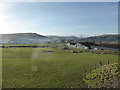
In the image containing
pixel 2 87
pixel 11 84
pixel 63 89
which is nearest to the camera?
pixel 63 89

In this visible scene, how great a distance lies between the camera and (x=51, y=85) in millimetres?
5438

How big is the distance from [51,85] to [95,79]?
2.13m

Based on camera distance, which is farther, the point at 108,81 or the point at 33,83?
the point at 33,83

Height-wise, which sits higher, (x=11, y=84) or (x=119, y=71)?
(x=119, y=71)

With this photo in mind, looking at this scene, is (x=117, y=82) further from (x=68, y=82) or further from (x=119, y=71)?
(x=68, y=82)

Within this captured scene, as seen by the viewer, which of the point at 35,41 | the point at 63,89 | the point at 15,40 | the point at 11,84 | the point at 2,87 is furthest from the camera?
the point at 35,41

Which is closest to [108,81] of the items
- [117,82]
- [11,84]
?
[117,82]

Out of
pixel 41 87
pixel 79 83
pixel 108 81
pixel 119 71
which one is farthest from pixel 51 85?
pixel 119 71

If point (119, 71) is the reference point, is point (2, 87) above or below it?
below

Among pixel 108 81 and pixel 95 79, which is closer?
pixel 108 81

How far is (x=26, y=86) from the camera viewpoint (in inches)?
213

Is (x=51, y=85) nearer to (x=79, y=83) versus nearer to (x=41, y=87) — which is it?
(x=41, y=87)

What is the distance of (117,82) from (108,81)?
460 millimetres

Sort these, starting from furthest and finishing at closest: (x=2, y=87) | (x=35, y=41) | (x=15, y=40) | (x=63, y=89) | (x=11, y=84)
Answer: (x=35, y=41), (x=15, y=40), (x=11, y=84), (x=2, y=87), (x=63, y=89)
